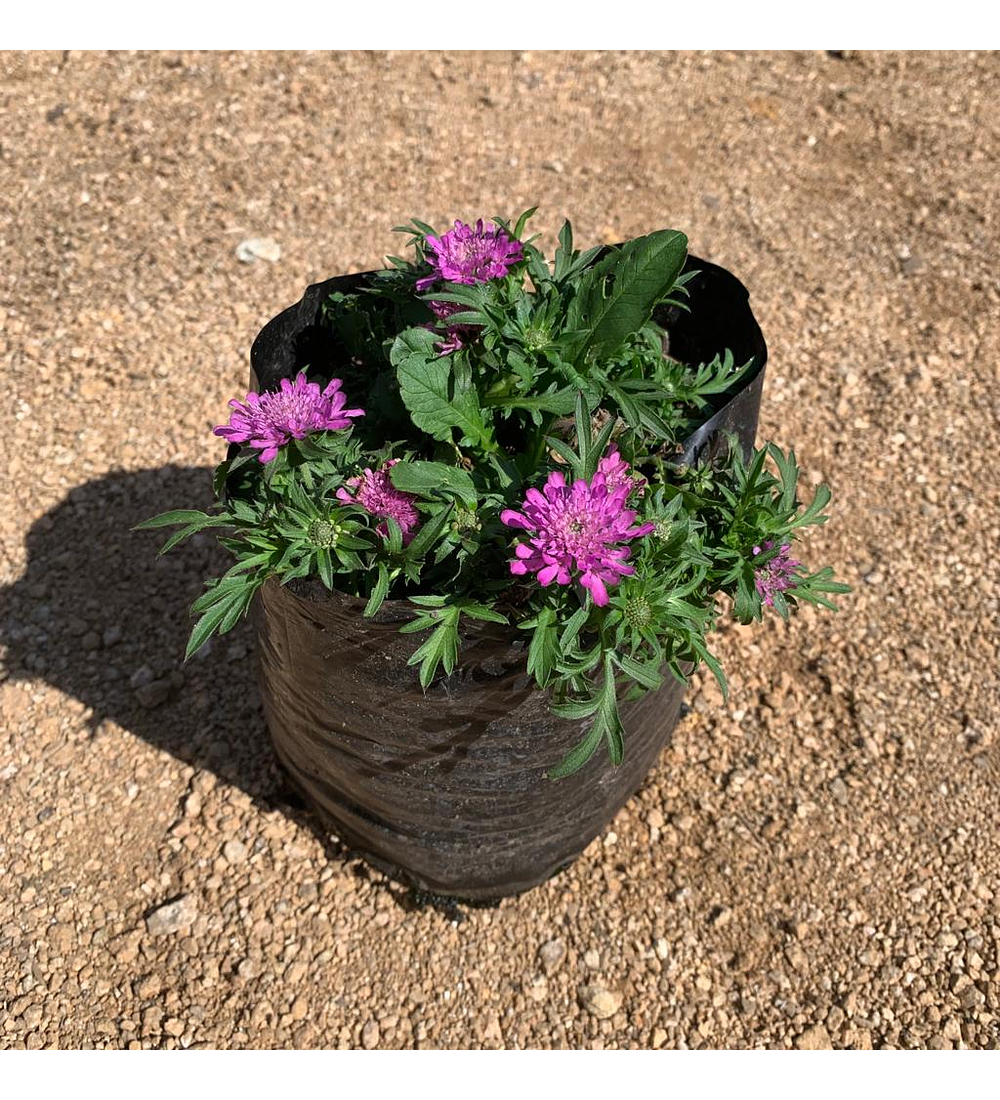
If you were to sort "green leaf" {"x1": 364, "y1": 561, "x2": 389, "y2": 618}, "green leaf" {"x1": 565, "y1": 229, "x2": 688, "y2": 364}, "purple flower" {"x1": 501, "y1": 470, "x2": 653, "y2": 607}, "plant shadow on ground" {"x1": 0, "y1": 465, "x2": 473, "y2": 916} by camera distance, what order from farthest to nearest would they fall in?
"plant shadow on ground" {"x1": 0, "y1": 465, "x2": 473, "y2": 916} < "green leaf" {"x1": 565, "y1": 229, "x2": 688, "y2": 364} < "green leaf" {"x1": 364, "y1": 561, "x2": 389, "y2": 618} < "purple flower" {"x1": 501, "y1": 470, "x2": 653, "y2": 607}

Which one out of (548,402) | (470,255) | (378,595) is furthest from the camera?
(470,255)

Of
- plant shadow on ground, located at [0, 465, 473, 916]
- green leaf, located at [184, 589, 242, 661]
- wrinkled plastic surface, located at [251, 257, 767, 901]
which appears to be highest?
green leaf, located at [184, 589, 242, 661]

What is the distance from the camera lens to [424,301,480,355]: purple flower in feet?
5.56

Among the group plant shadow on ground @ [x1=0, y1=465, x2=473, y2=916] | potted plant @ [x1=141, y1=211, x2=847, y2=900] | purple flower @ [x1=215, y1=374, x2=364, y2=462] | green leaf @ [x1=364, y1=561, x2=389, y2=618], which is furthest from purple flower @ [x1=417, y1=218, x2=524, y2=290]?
plant shadow on ground @ [x1=0, y1=465, x2=473, y2=916]

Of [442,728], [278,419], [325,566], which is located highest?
[278,419]

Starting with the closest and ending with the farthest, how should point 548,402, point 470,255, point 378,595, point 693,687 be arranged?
point 378,595, point 548,402, point 470,255, point 693,687

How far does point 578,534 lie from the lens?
1393 millimetres

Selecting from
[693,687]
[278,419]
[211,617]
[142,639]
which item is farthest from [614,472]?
[142,639]

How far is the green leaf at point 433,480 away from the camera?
1.48 meters

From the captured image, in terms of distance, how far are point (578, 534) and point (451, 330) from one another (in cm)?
50

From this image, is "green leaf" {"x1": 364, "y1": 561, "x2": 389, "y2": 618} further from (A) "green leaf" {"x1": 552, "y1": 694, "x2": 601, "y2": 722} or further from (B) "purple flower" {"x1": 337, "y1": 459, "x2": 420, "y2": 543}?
(A) "green leaf" {"x1": 552, "y1": 694, "x2": 601, "y2": 722}

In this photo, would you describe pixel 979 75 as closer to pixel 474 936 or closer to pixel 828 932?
pixel 828 932

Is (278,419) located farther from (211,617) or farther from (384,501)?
(211,617)
